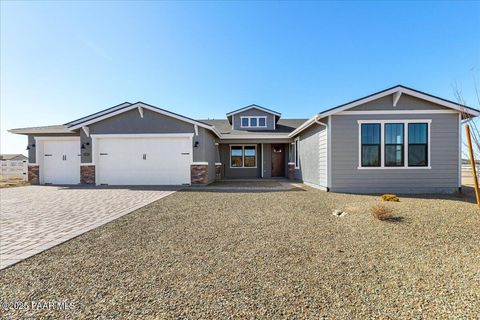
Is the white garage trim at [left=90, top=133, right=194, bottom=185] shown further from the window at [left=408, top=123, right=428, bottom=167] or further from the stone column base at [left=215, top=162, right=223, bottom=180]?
the window at [left=408, top=123, right=428, bottom=167]

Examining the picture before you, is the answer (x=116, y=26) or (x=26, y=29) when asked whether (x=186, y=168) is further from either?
(x=26, y=29)

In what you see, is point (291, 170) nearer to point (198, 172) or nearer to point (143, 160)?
point (198, 172)

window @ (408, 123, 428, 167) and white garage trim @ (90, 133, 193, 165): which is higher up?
white garage trim @ (90, 133, 193, 165)

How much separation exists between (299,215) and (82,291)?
14.5 feet

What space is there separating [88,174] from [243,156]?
917 cm

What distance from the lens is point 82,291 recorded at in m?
2.31

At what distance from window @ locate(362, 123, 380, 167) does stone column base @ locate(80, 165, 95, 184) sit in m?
12.8

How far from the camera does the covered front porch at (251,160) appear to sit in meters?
15.4

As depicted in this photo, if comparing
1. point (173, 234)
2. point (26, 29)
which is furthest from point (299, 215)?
point (26, 29)

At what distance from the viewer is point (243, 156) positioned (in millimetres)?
15492

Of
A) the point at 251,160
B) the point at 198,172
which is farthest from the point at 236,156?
the point at 198,172

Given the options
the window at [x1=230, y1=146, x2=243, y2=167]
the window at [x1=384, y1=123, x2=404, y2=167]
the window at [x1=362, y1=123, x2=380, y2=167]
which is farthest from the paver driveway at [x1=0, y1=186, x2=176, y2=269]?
the window at [x1=384, y1=123, x2=404, y2=167]

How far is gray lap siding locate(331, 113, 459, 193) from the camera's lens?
8508 millimetres

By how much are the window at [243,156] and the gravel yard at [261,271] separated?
34.7 feet
